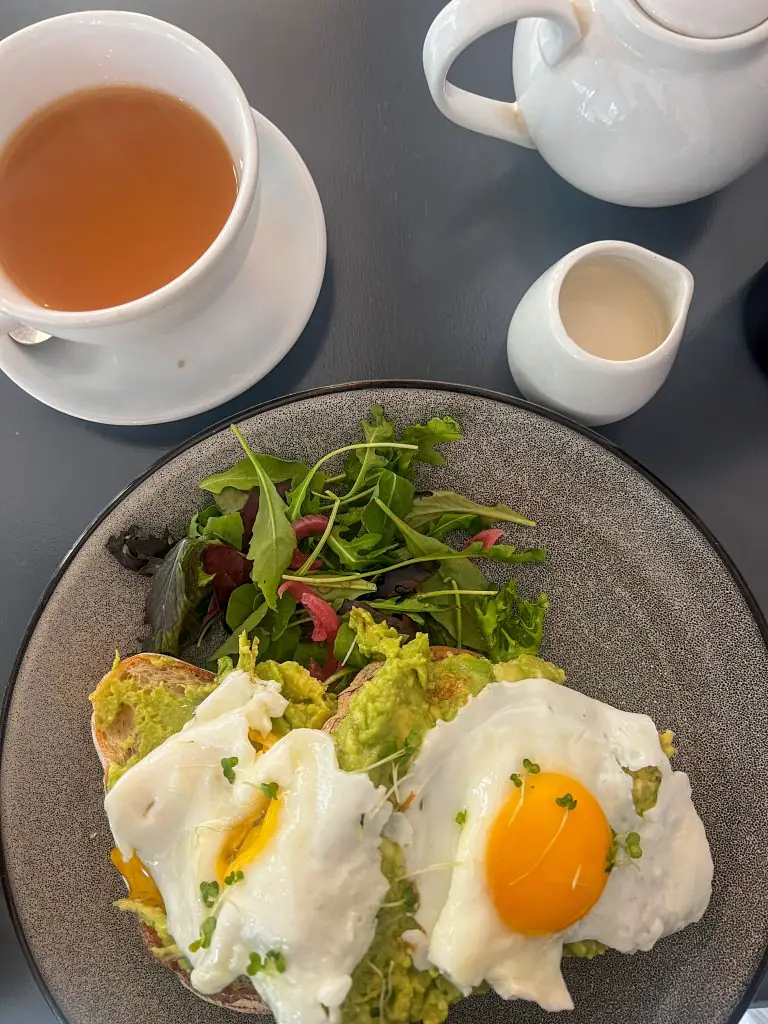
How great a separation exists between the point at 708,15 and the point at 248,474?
111 cm

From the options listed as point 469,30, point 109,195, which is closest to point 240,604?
point 109,195

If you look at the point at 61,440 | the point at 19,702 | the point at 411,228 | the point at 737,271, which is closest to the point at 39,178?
the point at 61,440

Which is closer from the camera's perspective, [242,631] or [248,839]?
[248,839]

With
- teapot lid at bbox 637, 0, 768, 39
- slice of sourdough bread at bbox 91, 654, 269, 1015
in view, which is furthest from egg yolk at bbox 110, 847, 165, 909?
teapot lid at bbox 637, 0, 768, 39

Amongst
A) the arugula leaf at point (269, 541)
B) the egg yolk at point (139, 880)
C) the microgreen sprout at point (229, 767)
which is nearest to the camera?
the microgreen sprout at point (229, 767)

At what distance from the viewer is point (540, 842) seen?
127 centimetres

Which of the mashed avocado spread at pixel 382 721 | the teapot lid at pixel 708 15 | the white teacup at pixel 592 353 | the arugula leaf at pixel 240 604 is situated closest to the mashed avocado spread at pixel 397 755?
the mashed avocado spread at pixel 382 721

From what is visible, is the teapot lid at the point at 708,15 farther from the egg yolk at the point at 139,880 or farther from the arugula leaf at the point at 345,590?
the egg yolk at the point at 139,880

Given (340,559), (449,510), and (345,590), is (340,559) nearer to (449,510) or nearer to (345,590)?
(345,590)

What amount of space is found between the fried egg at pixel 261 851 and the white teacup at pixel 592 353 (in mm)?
830

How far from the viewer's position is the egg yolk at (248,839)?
1272mm

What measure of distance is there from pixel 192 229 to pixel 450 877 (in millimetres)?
1253

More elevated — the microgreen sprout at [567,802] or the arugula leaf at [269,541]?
the arugula leaf at [269,541]

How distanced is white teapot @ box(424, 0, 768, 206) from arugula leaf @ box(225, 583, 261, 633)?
103 centimetres
